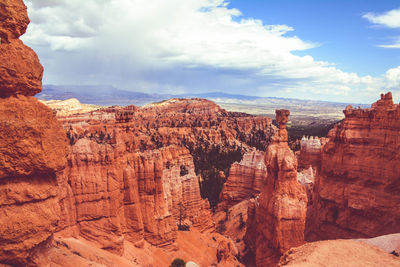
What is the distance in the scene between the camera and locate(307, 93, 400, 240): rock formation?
19.9 metres

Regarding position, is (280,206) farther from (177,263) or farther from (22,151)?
(22,151)

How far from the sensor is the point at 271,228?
59.2ft

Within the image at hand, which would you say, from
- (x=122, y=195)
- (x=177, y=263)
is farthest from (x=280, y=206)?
(x=122, y=195)

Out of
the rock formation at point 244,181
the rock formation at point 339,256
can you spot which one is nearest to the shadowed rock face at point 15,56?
the rock formation at point 339,256

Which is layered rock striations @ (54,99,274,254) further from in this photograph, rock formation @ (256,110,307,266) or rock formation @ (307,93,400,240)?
rock formation @ (307,93,400,240)

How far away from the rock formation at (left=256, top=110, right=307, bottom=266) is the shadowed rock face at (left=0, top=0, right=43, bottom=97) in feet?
50.9

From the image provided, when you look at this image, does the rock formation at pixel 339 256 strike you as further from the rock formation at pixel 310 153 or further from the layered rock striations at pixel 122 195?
the rock formation at pixel 310 153

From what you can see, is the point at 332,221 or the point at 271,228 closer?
the point at 271,228

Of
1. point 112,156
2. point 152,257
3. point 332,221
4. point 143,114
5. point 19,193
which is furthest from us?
point 143,114

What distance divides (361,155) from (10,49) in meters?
23.6

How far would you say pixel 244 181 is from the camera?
115 ft

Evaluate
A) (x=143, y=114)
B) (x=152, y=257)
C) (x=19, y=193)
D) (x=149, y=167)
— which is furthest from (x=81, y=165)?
(x=143, y=114)

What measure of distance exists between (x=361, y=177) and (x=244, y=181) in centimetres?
1562

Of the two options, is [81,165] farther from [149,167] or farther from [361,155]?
[361,155]
